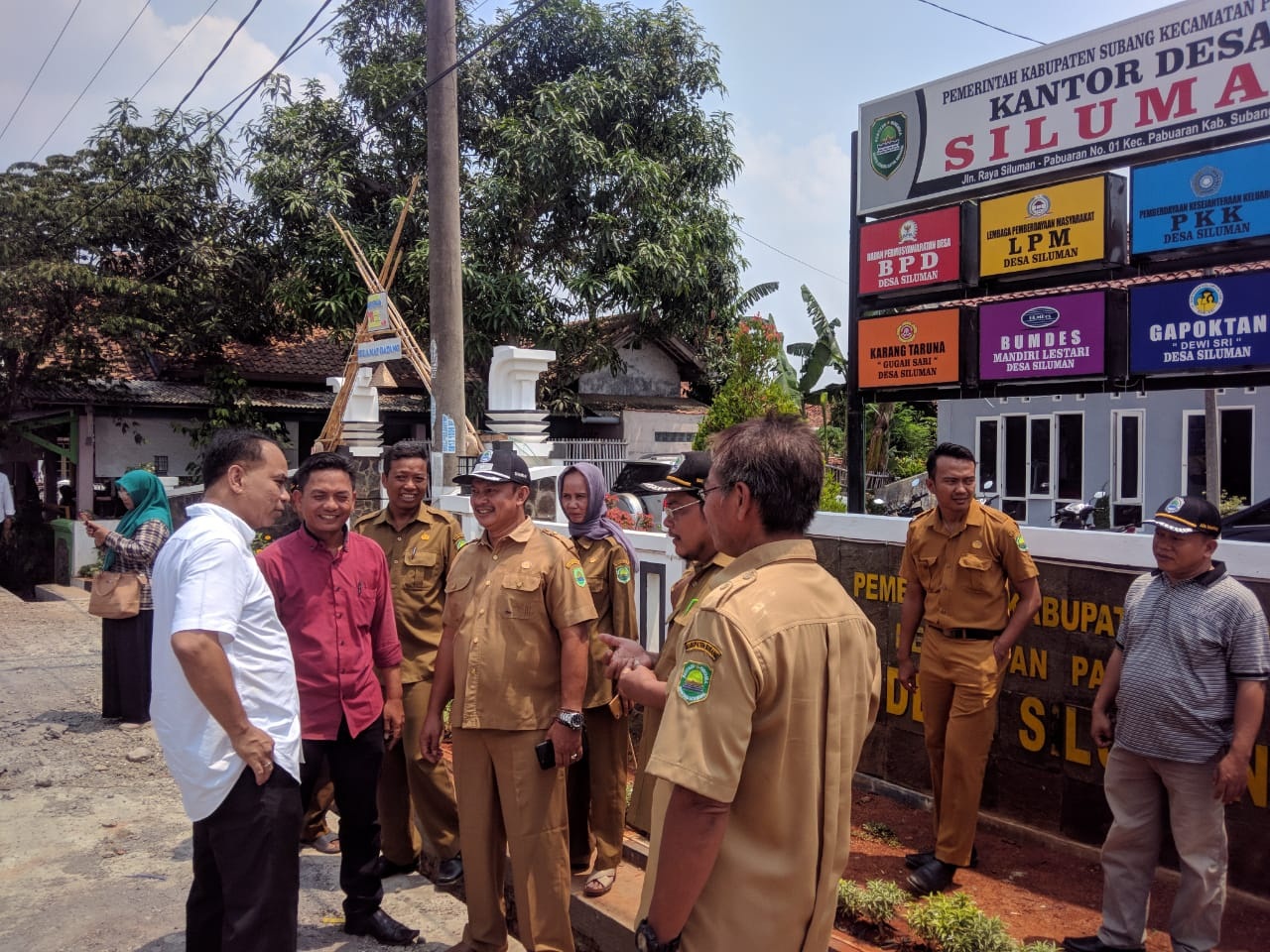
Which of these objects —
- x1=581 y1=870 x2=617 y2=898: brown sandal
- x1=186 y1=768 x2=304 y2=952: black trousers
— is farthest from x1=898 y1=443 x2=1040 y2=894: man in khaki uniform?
x1=186 y1=768 x2=304 y2=952: black trousers

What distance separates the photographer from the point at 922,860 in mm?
4109

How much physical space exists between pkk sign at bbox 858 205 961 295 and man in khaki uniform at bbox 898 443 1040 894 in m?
2.17

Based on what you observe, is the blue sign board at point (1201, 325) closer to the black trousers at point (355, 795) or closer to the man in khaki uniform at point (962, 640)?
the man in khaki uniform at point (962, 640)

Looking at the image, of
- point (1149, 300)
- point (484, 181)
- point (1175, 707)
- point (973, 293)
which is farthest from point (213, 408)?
point (1175, 707)

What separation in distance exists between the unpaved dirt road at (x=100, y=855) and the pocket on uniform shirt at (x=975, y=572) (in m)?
2.33

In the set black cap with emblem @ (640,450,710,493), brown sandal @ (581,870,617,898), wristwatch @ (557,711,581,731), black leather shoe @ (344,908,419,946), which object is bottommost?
black leather shoe @ (344,908,419,946)

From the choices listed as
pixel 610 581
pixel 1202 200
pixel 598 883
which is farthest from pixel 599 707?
pixel 1202 200

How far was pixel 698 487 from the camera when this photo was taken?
337cm

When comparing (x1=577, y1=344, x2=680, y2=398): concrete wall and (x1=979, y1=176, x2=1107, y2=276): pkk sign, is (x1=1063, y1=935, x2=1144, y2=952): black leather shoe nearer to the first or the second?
(x1=979, y1=176, x2=1107, y2=276): pkk sign

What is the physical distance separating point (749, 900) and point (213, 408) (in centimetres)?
1659

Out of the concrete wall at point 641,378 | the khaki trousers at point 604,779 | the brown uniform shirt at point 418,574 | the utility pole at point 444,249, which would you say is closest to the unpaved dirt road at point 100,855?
the khaki trousers at point 604,779

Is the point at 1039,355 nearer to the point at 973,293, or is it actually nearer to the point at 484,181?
the point at 973,293

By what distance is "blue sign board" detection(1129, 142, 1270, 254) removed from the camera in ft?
16.0

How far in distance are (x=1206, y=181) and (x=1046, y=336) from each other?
1.05 meters
